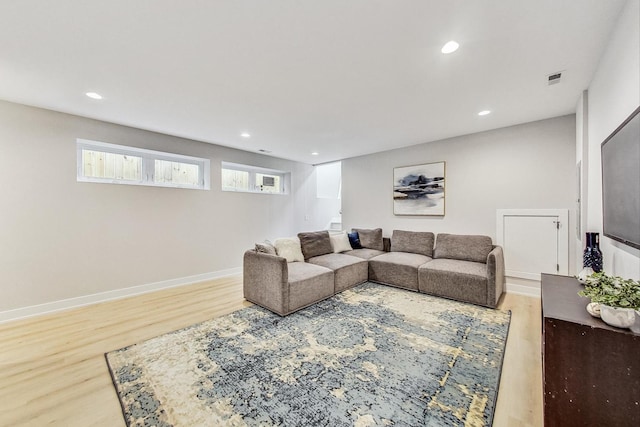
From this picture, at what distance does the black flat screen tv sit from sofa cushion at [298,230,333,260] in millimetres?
3197

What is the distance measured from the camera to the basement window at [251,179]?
4.94m

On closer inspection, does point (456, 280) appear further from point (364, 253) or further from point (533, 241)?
point (364, 253)

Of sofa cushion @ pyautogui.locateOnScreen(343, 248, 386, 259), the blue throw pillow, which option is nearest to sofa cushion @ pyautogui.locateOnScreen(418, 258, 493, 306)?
sofa cushion @ pyautogui.locateOnScreen(343, 248, 386, 259)

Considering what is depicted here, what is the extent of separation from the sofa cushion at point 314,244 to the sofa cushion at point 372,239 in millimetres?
856

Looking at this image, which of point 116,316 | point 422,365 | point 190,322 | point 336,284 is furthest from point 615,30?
point 116,316

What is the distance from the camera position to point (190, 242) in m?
4.21

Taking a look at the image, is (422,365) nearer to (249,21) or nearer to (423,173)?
(249,21)

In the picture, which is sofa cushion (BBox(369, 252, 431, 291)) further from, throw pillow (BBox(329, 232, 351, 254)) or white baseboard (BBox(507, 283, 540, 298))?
white baseboard (BBox(507, 283, 540, 298))

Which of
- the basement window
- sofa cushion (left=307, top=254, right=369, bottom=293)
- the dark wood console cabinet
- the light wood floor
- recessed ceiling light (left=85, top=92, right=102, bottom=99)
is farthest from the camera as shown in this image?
the basement window

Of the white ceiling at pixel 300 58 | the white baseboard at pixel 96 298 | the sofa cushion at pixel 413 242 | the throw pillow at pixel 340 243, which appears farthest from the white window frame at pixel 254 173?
the sofa cushion at pixel 413 242

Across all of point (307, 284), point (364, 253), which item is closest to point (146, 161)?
point (307, 284)

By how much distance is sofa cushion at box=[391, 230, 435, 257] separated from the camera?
167 inches

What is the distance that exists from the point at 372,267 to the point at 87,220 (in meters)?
4.14

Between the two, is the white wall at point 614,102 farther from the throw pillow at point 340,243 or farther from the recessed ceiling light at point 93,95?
the recessed ceiling light at point 93,95
